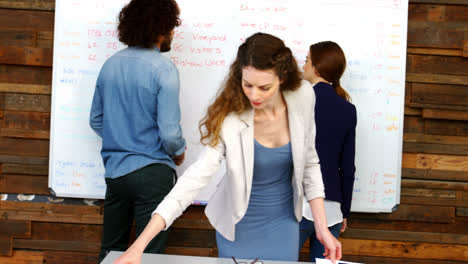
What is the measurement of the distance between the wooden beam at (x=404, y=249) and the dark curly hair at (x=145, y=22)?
1.62 metres

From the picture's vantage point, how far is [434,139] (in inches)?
104

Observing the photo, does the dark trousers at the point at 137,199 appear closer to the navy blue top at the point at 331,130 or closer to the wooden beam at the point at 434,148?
the navy blue top at the point at 331,130

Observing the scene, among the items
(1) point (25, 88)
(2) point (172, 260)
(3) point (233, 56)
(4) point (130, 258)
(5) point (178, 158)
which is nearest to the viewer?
(4) point (130, 258)

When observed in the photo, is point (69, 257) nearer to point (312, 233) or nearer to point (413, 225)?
point (312, 233)

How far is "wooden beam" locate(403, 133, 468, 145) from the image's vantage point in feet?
8.62

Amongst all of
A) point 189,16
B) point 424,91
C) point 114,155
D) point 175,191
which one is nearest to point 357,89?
point 424,91

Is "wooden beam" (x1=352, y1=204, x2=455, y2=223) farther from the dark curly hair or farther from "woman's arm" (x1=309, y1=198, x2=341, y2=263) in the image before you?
the dark curly hair

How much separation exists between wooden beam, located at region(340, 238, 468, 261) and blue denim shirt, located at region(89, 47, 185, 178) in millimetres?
1302

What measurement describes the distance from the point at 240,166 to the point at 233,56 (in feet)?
3.83

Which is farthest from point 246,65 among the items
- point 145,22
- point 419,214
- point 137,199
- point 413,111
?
point 419,214

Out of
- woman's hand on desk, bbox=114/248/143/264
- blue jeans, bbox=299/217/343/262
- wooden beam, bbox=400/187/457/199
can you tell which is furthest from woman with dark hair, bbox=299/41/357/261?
woman's hand on desk, bbox=114/248/143/264

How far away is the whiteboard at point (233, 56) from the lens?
2494mm

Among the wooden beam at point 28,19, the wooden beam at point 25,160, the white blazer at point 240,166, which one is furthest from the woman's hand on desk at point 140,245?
the wooden beam at point 28,19

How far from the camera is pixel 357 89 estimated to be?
253 centimetres
